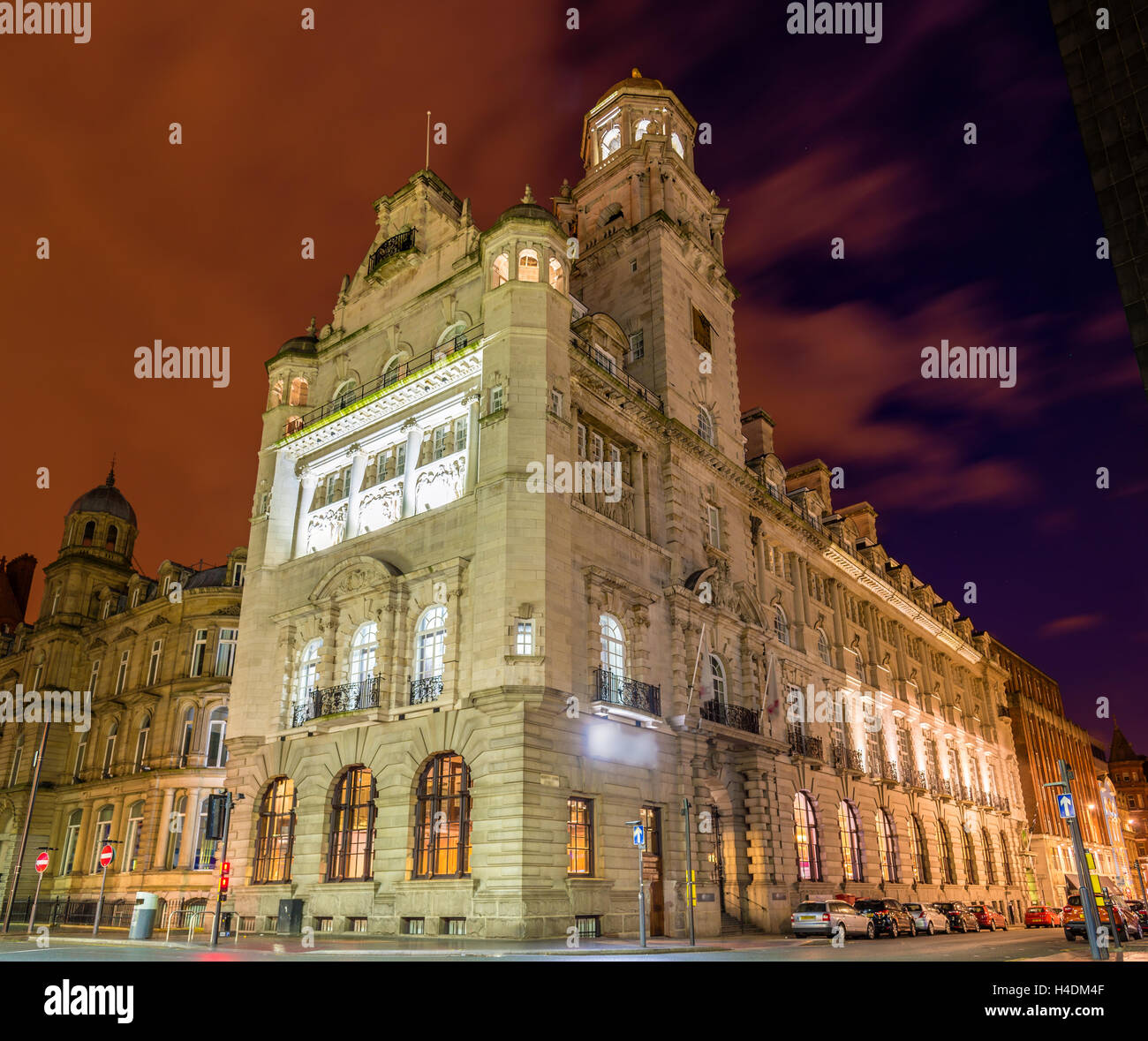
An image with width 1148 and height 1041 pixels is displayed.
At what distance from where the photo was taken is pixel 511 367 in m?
34.0

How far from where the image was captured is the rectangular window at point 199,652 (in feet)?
168

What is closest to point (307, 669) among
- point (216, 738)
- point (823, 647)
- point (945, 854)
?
point (216, 738)

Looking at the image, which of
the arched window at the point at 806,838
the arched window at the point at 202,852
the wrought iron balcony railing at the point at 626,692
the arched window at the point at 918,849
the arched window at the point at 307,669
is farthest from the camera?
the arched window at the point at 918,849

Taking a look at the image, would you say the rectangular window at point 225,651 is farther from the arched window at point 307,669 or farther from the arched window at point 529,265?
the arched window at point 529,265

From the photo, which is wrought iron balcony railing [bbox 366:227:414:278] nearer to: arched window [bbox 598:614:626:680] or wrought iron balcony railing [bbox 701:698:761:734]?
arched window [bbox 598:614:626:680]

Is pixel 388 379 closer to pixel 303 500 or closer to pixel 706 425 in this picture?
pixel 303 500

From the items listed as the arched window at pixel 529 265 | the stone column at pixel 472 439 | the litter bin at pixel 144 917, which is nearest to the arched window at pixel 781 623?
the stone column at pixel 472 439

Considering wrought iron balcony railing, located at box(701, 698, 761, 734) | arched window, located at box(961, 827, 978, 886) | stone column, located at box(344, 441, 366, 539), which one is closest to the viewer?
wrought iron balcony railing, located at box(701, 698, 761, 734)

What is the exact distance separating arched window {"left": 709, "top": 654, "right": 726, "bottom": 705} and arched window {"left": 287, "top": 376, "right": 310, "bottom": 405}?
23210 millimetres

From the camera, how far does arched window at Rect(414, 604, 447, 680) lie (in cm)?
3256

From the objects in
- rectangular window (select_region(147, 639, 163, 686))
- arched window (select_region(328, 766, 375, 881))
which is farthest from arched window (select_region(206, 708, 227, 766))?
arched window (select_region(328, 766, 375, 881))

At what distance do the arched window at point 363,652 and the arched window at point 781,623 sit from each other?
2308 cm
